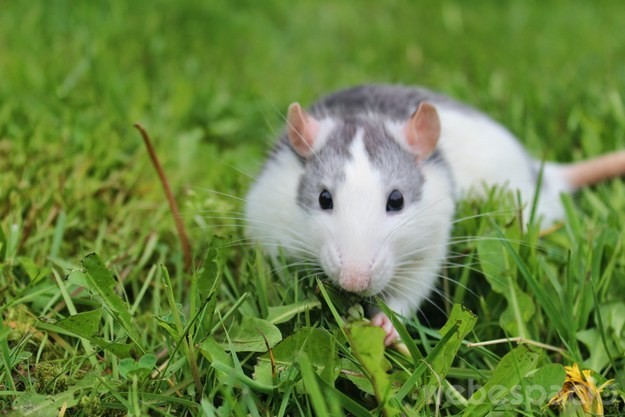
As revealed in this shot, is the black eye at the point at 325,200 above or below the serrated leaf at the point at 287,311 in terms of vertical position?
above

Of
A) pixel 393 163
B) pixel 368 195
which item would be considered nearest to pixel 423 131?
pixel 393 163

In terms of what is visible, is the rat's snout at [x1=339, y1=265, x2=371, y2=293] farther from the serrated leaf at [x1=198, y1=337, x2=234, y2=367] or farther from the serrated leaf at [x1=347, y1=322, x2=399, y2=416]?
the serrated leaf at [x1=198, y1=337, x2=234, y2=367]

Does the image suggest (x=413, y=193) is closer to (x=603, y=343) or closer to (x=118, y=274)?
(x=603, y=343)

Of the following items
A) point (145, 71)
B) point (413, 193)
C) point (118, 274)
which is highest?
point (145, 71)

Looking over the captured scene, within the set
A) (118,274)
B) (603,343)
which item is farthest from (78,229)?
(603,343)

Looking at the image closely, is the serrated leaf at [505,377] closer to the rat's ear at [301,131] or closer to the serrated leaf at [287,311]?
the serrated leaf at [287,311]

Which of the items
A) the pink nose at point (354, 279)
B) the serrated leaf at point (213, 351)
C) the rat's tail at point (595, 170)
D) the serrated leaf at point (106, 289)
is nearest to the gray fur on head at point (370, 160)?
the pink nose at point (354, 279)

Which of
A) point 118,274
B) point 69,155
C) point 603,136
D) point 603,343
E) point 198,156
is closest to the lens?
point 603,343
